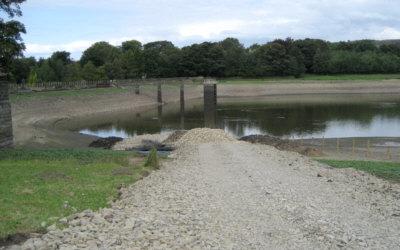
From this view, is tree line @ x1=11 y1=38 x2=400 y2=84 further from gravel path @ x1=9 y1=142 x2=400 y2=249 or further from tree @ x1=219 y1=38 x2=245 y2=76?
gravel path @ x1=9 y1=142 x2=400 y2=249

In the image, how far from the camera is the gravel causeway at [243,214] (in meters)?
8.87

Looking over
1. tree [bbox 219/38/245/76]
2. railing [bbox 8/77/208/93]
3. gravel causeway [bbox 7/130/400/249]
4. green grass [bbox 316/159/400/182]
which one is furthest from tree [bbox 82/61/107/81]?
green grass [bbox 316/159/400/182]

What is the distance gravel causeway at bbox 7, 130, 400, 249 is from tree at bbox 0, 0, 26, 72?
12.4m

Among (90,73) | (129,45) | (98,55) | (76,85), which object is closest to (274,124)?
(76,85)

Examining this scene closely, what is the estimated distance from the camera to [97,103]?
75.5m

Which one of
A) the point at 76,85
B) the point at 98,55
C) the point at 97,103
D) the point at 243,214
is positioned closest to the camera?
the point at 243,214

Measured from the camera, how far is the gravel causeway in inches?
349

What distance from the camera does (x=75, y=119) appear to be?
6144cm

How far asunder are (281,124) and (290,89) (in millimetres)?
69022

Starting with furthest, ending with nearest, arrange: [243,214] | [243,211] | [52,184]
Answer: [52,184] < [243,211] < [243,214]

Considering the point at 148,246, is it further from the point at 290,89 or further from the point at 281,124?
the point at 290,89

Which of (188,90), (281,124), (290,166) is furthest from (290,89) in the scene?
(290,166)

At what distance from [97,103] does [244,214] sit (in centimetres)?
6806

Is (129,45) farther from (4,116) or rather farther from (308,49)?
(4,116)
